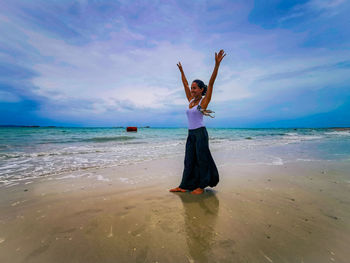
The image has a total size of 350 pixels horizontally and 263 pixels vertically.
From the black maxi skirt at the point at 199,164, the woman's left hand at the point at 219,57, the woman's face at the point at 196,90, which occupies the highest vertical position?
the woman's left hand at the point at 219,57

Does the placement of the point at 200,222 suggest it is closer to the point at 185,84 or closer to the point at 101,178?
the point at 185,84

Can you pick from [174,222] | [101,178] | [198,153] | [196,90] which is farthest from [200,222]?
[101,178]

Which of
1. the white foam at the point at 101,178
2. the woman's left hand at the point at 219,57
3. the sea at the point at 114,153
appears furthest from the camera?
the sea at the point at 114,153

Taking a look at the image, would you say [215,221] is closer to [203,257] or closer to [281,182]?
[203,257]

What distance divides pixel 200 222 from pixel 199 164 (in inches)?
53.3

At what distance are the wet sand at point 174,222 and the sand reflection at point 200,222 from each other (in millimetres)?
12

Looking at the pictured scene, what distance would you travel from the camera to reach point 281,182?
4250mm

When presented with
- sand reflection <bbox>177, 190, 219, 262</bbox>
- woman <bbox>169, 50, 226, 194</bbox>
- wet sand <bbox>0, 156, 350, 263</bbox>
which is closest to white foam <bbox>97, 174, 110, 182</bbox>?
wet sand <bbox>0, 156, 350, 263</bbox>

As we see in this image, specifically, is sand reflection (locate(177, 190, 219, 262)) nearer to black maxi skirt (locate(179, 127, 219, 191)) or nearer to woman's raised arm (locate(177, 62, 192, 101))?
black maxi skirt (locate(179, 127, 219, 191))

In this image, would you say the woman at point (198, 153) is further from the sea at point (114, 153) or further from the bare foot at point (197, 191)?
the sea at point (114, 153)

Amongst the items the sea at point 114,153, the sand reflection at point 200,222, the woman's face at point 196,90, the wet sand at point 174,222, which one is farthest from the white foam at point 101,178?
the woman's face at point 196,90

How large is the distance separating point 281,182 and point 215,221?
2.69m

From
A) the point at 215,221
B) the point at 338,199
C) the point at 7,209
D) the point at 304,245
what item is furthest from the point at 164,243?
the point at 338,199

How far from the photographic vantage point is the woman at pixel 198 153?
358 cm
